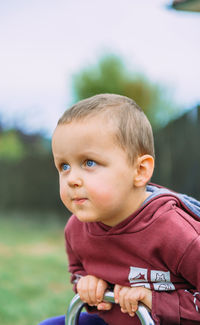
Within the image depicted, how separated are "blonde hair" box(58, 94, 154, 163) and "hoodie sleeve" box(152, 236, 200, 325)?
1.16 ft

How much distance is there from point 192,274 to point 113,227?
32 cm

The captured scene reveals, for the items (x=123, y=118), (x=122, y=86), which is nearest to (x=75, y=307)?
(x=123, y=118)

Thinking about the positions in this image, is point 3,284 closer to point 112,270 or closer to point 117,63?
point 112,270

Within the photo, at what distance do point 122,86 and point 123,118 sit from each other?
16.0m

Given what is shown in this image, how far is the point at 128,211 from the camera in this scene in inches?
64.9


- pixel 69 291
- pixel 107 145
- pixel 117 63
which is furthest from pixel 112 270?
pixel 117 63

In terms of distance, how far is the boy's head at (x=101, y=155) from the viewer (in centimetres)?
153

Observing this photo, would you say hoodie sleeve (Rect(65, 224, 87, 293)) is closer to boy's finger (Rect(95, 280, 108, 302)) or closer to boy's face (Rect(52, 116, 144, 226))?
boy's finger (Rect(95, 280, 108, 302))

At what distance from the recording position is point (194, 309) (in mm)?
1531

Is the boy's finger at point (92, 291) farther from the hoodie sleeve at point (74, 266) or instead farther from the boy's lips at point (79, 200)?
the boy's lips at point (79, 200)

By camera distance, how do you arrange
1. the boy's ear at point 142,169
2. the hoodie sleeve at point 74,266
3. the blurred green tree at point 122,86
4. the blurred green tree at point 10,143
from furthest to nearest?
the blurred green tree at point 122,86
the blurred green tree at point 10,143
the hoodie sleeve at point 74,266
the boy's ear at point 142,169

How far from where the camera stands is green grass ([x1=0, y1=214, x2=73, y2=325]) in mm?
4445

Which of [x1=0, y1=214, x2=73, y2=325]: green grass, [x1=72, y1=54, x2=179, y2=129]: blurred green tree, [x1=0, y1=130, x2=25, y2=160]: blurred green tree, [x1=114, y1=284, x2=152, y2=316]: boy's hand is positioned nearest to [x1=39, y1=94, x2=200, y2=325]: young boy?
[x1=114, y1=284, x2=152, y2=316]: boy's hand

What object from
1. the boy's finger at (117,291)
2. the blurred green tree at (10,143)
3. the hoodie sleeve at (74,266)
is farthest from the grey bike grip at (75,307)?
the blurred green tree at (10,143)
